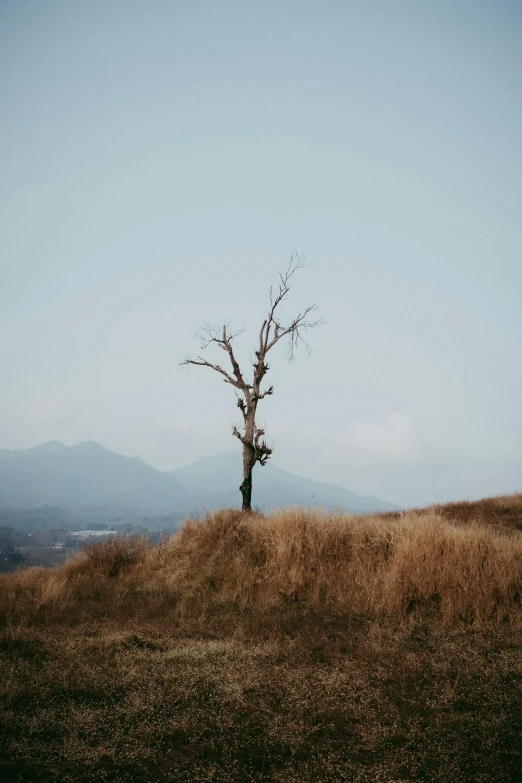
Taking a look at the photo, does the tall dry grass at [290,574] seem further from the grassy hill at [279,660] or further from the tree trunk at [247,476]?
the tree trunk at [247,476]

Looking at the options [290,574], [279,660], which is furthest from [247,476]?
[279,660]

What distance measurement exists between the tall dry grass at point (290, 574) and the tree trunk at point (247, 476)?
2850 millimetres

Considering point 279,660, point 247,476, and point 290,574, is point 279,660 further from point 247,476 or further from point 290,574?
point 247,476

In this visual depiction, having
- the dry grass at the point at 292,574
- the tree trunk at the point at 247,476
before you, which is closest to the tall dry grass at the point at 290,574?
the dry grass at the point at 292,574

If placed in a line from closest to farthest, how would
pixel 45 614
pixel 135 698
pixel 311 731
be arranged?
pixel 311 731
pixel 135 698
pixel 45 614

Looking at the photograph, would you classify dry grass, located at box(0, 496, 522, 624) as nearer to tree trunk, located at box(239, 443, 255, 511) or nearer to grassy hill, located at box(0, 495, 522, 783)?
grassy hill, located at box(0, 495, 522, 783)

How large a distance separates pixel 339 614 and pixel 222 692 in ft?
11.7

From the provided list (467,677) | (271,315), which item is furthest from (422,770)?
(271,315)

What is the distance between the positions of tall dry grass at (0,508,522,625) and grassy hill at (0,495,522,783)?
5 centimetres

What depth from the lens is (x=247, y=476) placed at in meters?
16.0

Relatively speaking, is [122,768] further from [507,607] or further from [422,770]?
[507,607]

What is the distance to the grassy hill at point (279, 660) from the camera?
4.13m

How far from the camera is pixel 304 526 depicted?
11.3 metres

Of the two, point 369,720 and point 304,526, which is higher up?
point 304,526
